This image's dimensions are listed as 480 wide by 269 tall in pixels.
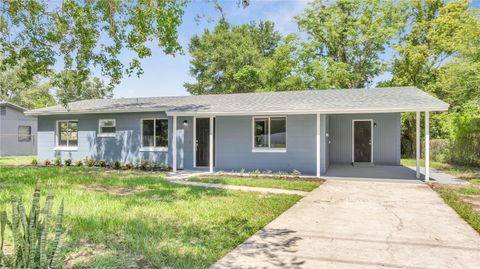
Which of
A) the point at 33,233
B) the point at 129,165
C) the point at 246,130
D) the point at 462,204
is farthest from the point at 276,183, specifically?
the point at 33,233

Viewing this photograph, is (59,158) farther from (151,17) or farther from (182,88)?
(182,88)

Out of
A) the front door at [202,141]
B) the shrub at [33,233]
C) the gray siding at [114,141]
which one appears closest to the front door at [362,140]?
the front door at [202,141]

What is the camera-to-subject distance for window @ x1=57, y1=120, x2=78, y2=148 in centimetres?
1639

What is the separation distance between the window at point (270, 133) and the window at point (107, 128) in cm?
700

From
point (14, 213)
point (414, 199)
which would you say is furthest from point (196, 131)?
point (14, 213)

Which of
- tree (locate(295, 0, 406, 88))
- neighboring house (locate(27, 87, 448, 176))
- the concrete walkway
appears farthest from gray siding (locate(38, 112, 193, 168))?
tree (locate(295, 0, 406, 88))

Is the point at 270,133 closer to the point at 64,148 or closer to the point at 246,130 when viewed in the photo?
the point at 246,130

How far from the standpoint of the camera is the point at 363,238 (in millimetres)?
4781

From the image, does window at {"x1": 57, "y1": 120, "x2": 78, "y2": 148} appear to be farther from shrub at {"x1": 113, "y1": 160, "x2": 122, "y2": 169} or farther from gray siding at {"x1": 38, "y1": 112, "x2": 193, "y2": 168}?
shrub at {"x1": 113, "y1": 160, "x2": 122, "y2": 169}

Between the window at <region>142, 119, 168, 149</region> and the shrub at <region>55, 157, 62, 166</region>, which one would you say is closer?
the window at <region>142, 119, 168, 149</region>

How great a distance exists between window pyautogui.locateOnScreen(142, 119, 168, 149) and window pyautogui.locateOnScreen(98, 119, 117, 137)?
1680mm

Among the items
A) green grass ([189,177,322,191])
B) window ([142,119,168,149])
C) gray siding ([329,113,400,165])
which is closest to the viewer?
green grass ([189,177,322,191])

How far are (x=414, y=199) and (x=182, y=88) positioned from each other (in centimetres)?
2875

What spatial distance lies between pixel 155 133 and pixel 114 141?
223 centimetres
